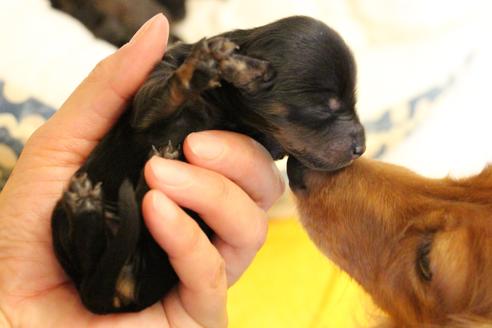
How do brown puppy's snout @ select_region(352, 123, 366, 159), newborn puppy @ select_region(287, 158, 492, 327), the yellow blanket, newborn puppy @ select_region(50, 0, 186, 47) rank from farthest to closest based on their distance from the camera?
newborn puppy @ select_region(50, 0, 186, 47) < the yellow blanket < newborn puppy @ select_region(287, 158, 492, 327) < brown puppy's snout @ select_region(352, 123, 366, 159)

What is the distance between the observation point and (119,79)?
54.6 inches

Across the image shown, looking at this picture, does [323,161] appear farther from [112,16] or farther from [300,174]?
[112,16]

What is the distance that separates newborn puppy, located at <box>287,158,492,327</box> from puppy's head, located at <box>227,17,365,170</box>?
0.22 m

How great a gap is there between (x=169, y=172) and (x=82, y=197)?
0.57ft

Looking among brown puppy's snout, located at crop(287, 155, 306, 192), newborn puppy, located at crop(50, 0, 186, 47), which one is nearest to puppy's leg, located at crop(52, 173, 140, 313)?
brown puppy's snout, located at crop(287, 155, 306, 192)

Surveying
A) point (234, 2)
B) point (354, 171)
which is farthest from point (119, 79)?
point (234, 2)

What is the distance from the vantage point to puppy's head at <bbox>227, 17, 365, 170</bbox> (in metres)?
1.17

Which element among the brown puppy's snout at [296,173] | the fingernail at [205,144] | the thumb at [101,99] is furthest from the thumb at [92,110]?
the brown puppy's snout at [296,173]

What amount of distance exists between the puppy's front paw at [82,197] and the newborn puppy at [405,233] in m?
0.48

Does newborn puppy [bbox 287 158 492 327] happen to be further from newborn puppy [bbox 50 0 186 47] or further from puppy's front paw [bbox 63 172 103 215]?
newborn puppy [bbox 50 0 186 47]

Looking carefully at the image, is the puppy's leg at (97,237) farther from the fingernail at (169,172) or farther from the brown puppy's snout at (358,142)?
the brown puppy's snout at (358,142)

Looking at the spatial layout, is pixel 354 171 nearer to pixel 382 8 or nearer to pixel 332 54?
pixel 332 54

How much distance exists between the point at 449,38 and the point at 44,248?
2.22 m

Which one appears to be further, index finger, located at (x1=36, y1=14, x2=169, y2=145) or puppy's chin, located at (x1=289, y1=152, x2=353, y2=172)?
index finger, located at (x1=36, y1=14, x2=169, y2=145)
